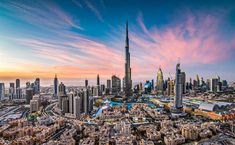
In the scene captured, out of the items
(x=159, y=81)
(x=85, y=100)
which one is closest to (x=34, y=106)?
(x=85, y=100)

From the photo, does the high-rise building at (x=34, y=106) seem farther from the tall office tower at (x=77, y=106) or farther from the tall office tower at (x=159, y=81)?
the tall office tower at (x=159, y=81)

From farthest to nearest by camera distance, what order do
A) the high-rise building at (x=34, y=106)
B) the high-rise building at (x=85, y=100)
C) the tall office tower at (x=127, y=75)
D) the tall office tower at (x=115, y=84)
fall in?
the tall office tower at (x=115, y=84)
the tall office tower at (x=127, y=75)
the high-rise building at (x=34, y=106)
the high-rise building at (x=85, y=100)

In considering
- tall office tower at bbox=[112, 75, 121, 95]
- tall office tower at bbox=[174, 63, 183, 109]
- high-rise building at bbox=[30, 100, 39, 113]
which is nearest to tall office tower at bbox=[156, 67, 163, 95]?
tall office tower at bbox=[112, 75, 121, 95]

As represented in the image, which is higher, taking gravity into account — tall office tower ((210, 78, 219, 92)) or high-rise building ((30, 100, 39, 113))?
tall office tower ((210, 78, 219, 92))

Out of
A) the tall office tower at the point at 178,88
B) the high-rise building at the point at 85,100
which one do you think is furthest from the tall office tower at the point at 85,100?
the tall office tower at the point at 178,88

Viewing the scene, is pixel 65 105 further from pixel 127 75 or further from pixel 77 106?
pixel 127 75

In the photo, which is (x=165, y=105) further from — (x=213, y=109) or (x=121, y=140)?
(x=121, y=140)

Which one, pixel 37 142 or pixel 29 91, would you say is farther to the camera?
pixel 29 91

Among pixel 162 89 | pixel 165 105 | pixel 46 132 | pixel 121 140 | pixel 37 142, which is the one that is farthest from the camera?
pixel 162 89

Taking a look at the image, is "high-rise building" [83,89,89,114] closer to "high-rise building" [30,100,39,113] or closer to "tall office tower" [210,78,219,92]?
"high-rise building" [30,100,39,113]

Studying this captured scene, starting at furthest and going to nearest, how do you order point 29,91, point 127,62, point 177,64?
point 127,62 < point 29,91 < point 177,64

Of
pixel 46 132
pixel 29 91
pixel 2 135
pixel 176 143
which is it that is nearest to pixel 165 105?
pixel 176 143
